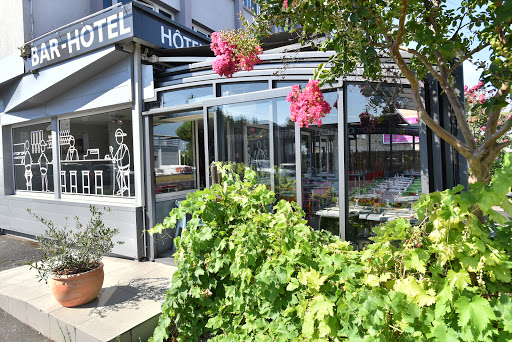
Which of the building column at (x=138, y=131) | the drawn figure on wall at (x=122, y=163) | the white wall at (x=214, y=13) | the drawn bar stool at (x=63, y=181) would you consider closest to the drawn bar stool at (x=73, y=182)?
the drawn bar stool at (x=63, y=181)

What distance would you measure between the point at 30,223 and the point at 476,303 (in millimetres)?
8127

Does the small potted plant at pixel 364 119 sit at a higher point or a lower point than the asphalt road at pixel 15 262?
higher

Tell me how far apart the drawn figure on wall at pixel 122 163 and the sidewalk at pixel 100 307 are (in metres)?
1.49

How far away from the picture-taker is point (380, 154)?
4.34 metres

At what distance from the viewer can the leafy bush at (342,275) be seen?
1.40 meters

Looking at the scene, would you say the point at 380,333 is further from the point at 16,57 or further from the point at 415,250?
the point at 16,57

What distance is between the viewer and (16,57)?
6676 millimetres

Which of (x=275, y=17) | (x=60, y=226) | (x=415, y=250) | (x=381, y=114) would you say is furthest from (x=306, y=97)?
(x=60, y=226)

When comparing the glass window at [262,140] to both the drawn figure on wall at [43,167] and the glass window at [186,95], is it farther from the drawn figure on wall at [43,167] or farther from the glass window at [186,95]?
Result: the drawn figure on wall at [43,167]

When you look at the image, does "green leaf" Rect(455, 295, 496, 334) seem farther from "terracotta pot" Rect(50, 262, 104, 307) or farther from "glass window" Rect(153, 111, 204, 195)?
"glass window" Rect(153, 111, 204, 195)

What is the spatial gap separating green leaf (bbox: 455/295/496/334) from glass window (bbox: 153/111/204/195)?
496 centimetres

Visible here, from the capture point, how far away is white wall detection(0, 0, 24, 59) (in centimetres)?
646

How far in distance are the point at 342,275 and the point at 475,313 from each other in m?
0.58

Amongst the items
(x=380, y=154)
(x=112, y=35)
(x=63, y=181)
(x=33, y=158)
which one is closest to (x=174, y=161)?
(x=63, y=181)
